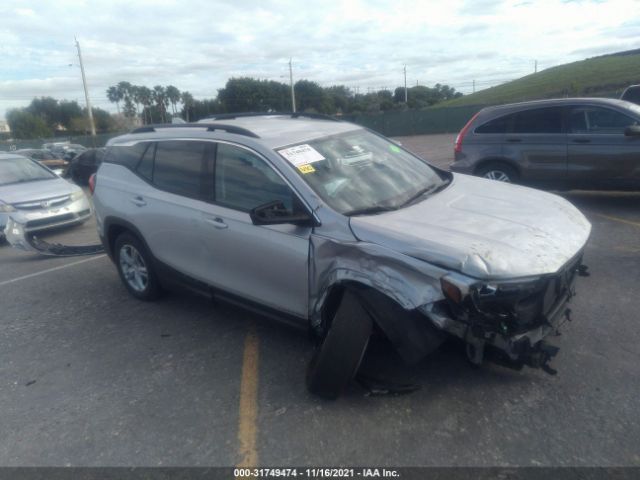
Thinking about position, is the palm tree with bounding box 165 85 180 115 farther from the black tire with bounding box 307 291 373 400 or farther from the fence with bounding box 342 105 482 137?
the black tire with bounding box 307 291 373 400

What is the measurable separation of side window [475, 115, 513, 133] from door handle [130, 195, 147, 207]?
586cm

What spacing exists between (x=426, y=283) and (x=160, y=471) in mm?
1856

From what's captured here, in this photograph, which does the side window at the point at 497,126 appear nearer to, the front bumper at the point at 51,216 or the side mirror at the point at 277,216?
the side mirror at the point at 277,216

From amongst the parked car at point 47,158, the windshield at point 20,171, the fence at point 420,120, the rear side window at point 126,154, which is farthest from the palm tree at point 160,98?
the rear side window at point 126,154

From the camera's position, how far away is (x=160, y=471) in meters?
2.92

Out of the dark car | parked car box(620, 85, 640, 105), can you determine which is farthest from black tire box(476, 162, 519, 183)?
the dark car

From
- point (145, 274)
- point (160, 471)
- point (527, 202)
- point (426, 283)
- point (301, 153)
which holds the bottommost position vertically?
point (160, 471)

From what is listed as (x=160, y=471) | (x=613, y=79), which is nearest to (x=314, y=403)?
(x=160, y=471)

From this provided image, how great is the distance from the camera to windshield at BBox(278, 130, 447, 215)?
379cm

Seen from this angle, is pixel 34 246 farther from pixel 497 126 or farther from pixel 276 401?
pixel 497 126

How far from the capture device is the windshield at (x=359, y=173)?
3.79m

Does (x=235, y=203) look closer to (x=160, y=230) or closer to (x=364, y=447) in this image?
A: (x=160, y=230)

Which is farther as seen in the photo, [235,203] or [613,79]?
[613,79]

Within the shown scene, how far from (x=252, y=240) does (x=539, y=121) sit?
20.1 feet
